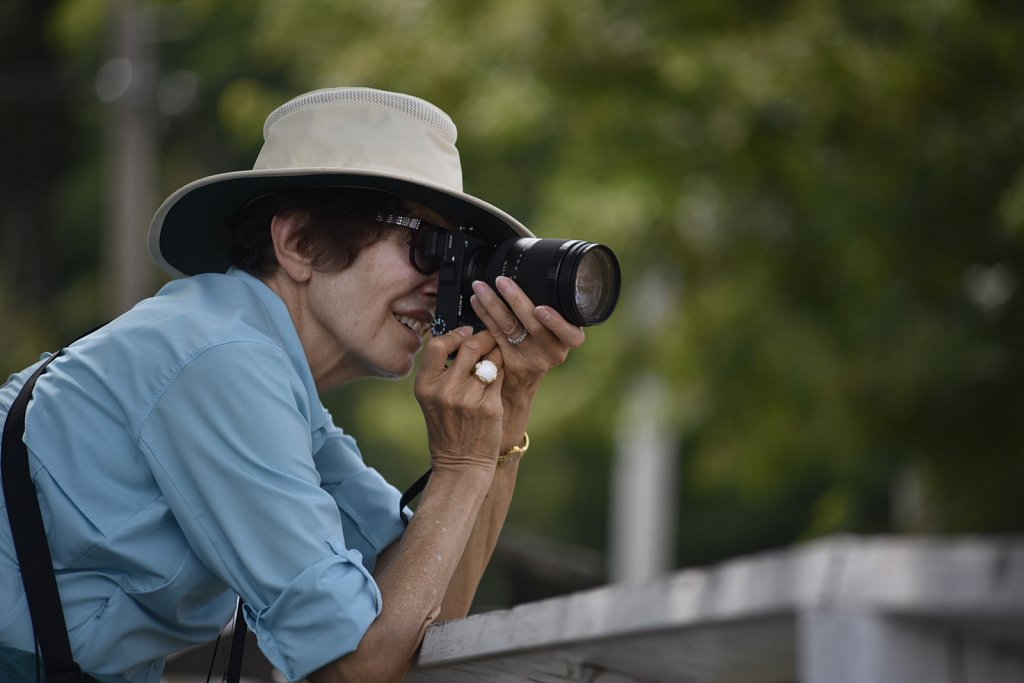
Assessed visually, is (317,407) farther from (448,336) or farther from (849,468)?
(849,468)

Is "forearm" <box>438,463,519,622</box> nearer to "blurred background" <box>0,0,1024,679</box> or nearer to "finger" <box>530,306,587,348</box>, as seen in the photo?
"finger" <box>530,306,587,348</box>

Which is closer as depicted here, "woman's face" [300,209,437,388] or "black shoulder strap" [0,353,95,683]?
"black shoulder strap" [0,353,95,683]

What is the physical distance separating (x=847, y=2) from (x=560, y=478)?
35.1 feet

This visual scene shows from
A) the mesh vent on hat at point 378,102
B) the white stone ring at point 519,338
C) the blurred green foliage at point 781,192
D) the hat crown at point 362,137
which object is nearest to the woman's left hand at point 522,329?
the white stone ring at point 519,338

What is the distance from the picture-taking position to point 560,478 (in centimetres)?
1567

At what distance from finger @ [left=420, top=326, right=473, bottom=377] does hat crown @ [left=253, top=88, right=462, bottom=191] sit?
0.24 meters

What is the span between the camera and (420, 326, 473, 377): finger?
2164mm

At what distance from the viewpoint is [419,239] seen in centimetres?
227

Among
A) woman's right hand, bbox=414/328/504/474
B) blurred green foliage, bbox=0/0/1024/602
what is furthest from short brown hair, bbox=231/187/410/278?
blurred green foliage, bbox=0/0/1024/602

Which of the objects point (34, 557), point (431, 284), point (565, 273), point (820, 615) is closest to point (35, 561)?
point (34, 557)

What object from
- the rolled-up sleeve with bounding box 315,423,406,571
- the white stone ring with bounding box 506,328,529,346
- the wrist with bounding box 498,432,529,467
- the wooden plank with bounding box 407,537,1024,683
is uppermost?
the white stone ring with bounding box 506,328,529,346

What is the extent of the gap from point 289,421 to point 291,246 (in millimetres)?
415

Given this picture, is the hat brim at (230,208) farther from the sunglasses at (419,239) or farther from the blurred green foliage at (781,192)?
the blurred green foliage at (781,192)

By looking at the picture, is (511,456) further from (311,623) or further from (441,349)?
(311,623)
